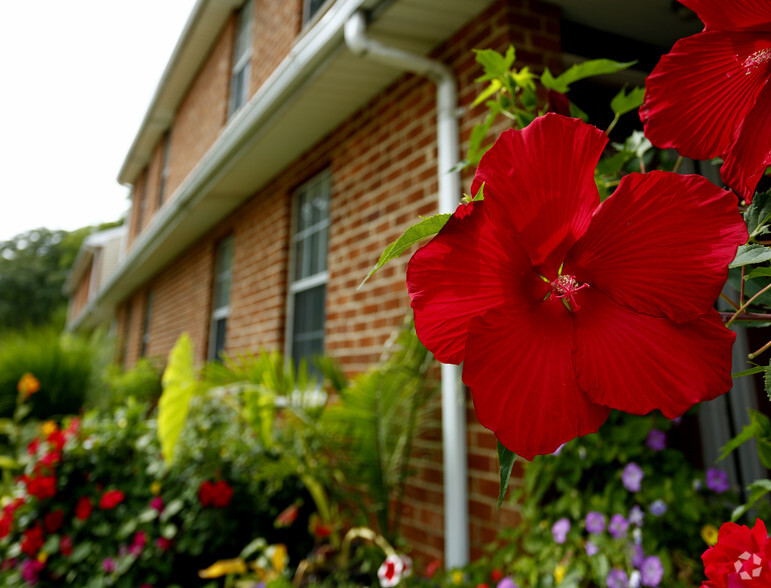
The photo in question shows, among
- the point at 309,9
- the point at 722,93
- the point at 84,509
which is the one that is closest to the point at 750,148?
the point at 722,93

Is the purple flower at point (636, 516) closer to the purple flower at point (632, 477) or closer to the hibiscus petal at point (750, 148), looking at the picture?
the purple flower at point (632, 477)

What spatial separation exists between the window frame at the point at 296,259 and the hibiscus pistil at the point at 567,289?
11.6 feet

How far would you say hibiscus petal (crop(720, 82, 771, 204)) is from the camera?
40 centimetres

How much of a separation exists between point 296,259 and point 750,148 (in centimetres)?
420

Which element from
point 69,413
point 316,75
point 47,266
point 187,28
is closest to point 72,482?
point 316,75

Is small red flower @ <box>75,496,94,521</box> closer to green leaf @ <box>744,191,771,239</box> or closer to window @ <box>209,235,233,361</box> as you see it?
green leaf @ <box>744,191,771,239</box>

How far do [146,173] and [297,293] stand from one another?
1005 centimetres

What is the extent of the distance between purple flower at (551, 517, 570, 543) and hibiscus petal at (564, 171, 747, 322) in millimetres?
1703

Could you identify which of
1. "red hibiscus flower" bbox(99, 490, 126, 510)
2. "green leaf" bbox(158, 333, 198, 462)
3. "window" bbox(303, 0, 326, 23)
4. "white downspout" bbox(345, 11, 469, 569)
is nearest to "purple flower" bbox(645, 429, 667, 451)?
"white downspout" bbox(345, 11, 469, 569)

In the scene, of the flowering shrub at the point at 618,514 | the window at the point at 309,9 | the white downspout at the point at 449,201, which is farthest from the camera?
the window at the point at 309,9

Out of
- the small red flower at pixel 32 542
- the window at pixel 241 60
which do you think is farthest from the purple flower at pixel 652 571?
the window at pixel 241 60

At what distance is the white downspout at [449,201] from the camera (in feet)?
7.62

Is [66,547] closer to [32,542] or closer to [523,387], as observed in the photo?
[32,542]

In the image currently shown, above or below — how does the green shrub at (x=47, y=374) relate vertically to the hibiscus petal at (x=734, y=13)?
below
